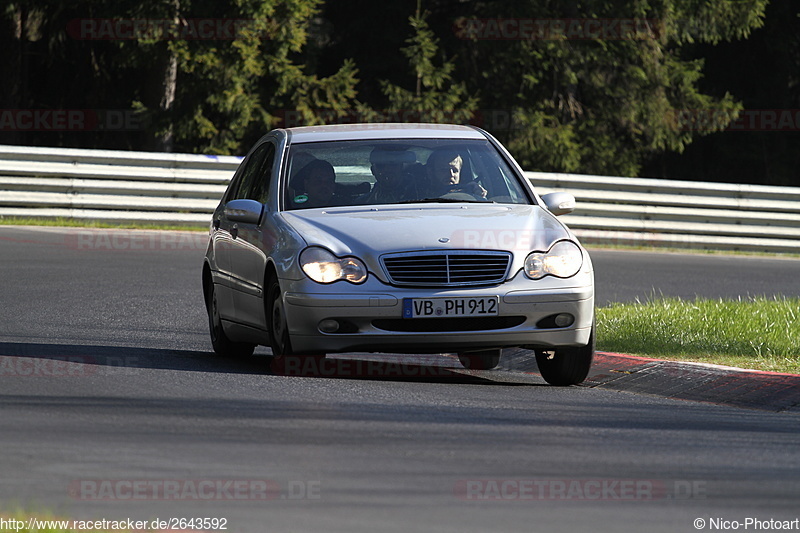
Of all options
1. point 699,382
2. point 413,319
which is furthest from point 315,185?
point 699,382

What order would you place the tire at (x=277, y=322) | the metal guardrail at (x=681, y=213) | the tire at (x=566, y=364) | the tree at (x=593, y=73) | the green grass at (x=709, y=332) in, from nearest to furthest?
1. the tire at (x=277, y=322)
2. the tire at (x=566, y=364)
3. the green grass at (x=709, y=332)
4. the metal guardrail at (x=681, y=213)
5. the tree at (x=593, y=73)

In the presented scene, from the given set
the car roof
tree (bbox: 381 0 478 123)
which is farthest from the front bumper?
tree (bbox: 381 0 478 123)

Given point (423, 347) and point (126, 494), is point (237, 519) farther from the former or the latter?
point (423, 347)

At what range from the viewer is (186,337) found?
12000mm

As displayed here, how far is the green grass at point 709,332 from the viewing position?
1064 cm

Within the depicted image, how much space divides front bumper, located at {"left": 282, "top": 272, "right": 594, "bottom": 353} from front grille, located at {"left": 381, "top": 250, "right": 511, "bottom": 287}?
5 cm

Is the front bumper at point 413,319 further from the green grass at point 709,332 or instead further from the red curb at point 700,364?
the green grass at point 709,332

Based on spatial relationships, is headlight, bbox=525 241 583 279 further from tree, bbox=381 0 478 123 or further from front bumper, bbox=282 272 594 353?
tree, bbox=381 0 478 123

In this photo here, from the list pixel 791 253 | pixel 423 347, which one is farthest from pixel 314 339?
pixel 791 253

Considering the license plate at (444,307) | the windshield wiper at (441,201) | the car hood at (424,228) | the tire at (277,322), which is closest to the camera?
the license plate at (444,307)

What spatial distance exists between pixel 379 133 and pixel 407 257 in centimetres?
185

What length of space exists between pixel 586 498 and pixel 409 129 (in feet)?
17.5

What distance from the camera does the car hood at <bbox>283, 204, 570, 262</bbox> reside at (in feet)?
29.3

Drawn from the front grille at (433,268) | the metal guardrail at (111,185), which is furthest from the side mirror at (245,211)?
the metal guardrail at (111,185)
